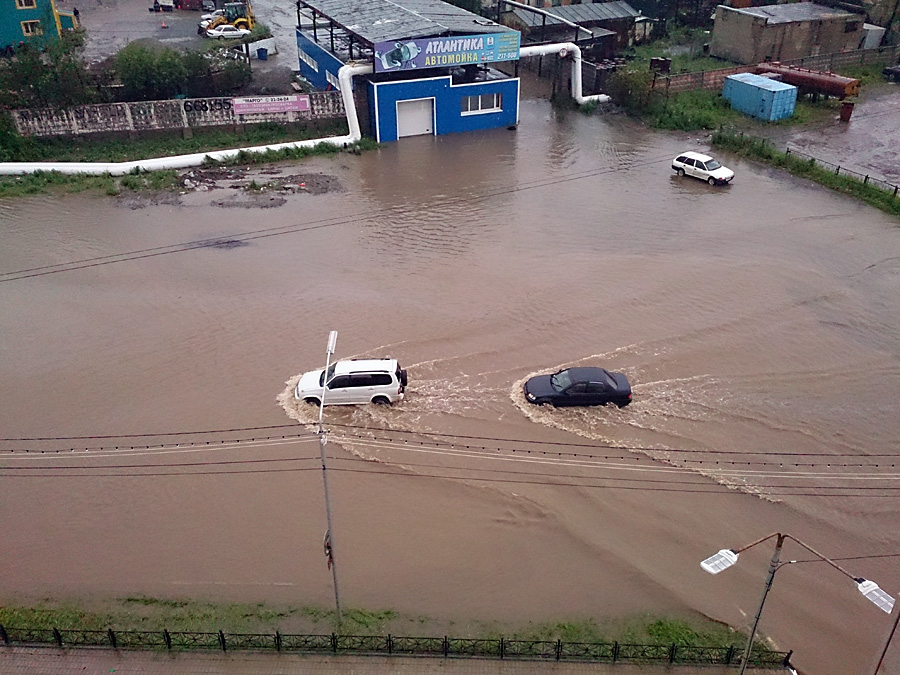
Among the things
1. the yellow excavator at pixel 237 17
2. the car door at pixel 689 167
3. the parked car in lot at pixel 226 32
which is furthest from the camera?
the yellow excavator at pixel 237 17

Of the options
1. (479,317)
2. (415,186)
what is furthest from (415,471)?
(415,186)

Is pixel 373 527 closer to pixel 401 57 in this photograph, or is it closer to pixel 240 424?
pixel 240 424

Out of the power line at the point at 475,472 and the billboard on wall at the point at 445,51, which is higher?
the billboard on wall at the point at 445,51

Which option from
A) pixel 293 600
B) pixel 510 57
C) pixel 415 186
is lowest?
pixel 293 600

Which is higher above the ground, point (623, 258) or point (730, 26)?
point (730, 26)

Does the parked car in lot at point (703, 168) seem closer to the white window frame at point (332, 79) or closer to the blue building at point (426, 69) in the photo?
the blue building at point (426, 69)

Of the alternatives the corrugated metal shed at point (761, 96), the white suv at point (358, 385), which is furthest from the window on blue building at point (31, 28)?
the corrugated metal shed at point (761, 96)

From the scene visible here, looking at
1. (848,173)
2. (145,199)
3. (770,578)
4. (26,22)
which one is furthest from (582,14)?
(770,578)
